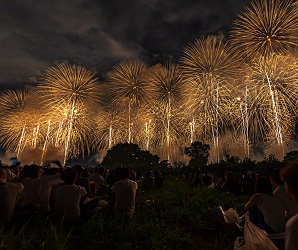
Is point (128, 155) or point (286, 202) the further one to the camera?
point (128, 155)

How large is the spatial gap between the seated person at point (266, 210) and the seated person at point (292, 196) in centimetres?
265

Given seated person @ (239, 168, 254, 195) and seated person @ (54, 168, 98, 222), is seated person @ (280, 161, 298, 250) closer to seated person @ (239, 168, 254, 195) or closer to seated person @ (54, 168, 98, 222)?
seated person @ (54, 168, 98, 222)

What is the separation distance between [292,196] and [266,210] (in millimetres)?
2742

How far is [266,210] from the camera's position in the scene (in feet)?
15.5

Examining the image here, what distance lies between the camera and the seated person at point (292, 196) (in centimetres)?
209

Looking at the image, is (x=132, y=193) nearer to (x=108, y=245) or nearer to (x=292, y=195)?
(x=108, y=245)

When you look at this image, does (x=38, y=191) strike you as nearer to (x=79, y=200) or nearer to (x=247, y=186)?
(x=79, y=200)

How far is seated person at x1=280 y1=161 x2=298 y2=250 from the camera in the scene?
209cm

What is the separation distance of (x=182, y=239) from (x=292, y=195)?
3623mm

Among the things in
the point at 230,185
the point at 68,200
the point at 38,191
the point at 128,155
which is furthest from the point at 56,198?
the point at 128,155

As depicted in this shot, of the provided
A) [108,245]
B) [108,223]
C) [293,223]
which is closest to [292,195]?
[293,223]

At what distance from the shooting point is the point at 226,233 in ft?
19.8

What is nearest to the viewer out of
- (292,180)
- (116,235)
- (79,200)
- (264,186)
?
(292,180)

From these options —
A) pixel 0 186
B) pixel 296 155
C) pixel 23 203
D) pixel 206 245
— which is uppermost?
pixel 296 155
